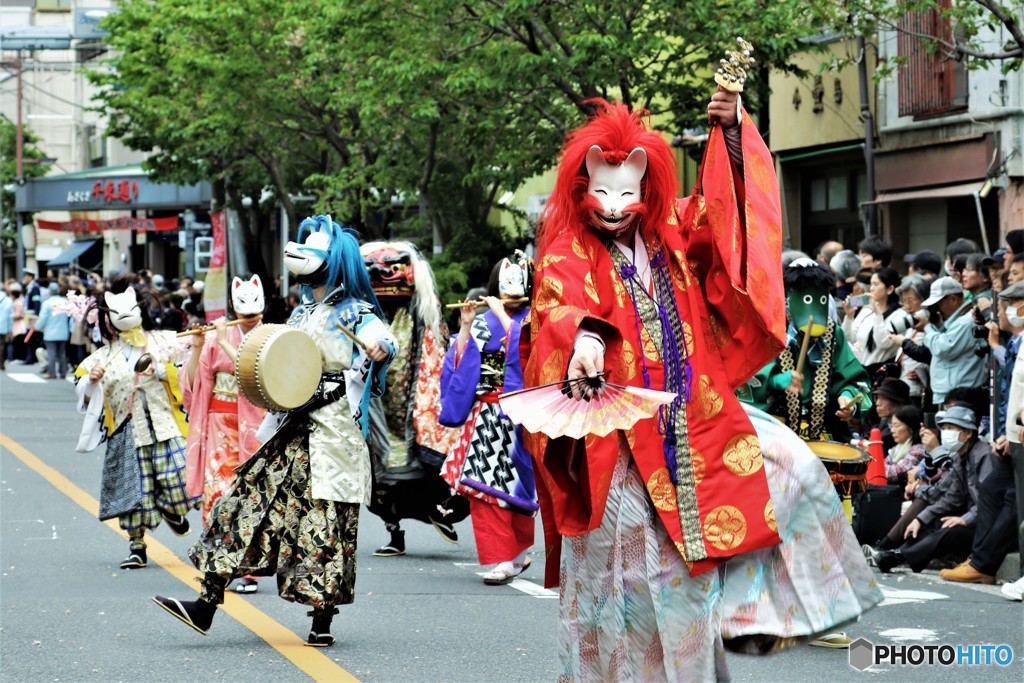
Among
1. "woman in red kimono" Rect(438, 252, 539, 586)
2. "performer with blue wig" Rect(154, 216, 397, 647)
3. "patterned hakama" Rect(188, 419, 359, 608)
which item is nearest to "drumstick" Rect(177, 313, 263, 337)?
"performer with blue wig" Rect(154, 216, 397, 647)

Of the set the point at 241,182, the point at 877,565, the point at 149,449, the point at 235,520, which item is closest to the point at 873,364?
the point at 877,565

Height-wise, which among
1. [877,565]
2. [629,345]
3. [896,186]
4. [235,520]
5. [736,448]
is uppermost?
[896,186]

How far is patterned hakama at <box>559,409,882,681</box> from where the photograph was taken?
4883 millimetres

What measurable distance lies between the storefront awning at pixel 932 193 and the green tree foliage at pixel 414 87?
6.24 feet

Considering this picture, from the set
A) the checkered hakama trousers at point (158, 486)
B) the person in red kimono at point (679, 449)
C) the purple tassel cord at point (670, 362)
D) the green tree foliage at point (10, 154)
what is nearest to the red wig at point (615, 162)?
the person in red kimono at point (679, 449)

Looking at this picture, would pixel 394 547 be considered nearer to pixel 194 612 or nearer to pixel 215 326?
pixel 215 326

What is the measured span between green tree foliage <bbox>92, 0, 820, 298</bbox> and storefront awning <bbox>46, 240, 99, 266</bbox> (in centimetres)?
2577

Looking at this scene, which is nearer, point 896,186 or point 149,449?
point 149,449

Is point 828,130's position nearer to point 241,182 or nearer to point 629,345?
point 241,182

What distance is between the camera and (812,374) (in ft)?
27.0

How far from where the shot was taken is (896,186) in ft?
63.5

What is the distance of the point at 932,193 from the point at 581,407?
14496 mm

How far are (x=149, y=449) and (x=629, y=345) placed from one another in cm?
538

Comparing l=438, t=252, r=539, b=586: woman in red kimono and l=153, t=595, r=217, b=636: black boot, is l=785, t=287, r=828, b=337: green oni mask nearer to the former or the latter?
l=438, t=252, r=539, b=586: woman in red kimono
